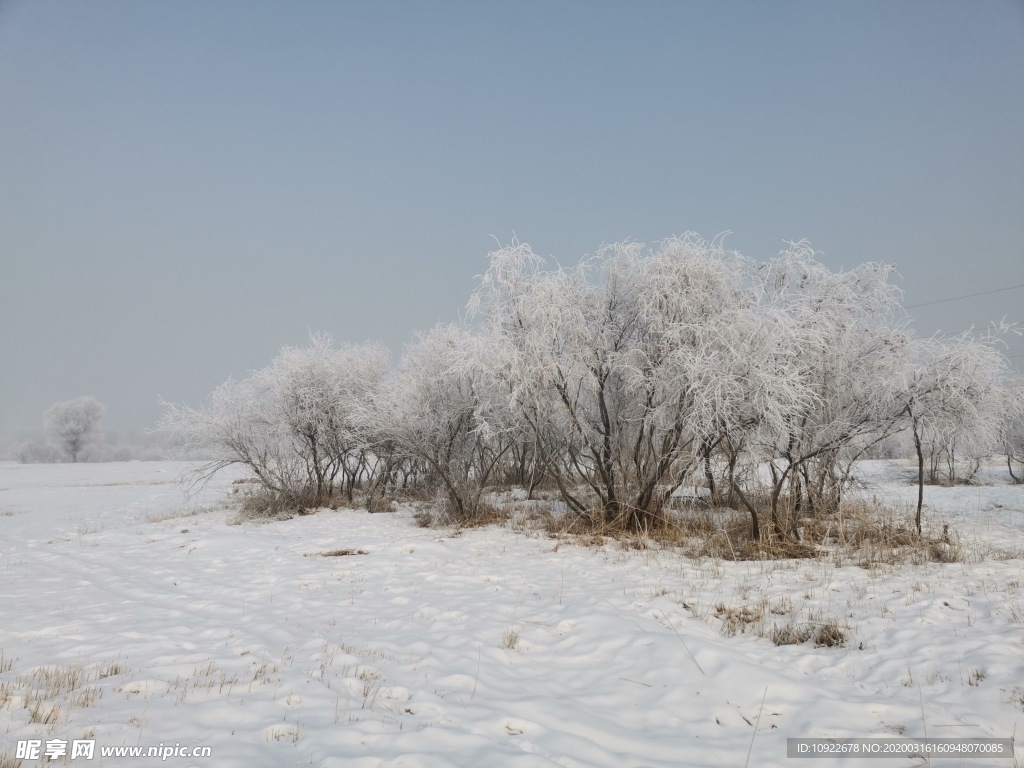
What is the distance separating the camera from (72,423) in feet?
198

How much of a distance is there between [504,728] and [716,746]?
1.52m

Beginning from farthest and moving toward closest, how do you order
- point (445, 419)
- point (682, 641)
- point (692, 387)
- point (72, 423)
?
point (72, 423) → point (445, 419) → point (692, 387) → point (682, 641)

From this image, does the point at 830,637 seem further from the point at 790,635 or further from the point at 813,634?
the point at 790,635

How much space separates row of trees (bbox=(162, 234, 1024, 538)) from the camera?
33.3 ft

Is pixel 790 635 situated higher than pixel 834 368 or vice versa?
pixel 834 368

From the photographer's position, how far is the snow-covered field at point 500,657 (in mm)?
3938

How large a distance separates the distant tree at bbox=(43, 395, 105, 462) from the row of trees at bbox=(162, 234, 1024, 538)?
5810cm

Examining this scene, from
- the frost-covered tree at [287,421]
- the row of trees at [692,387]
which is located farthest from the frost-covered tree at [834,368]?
the frost-covered tree at [287,421]

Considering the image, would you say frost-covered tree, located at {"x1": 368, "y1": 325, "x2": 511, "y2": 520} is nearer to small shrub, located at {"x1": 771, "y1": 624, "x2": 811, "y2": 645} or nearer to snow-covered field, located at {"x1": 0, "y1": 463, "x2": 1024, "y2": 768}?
snow-covered field, located at {"x1": 0, "y1": 463, "x2": 1024, "y2": 768}

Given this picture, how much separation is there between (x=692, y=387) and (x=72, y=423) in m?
71.9

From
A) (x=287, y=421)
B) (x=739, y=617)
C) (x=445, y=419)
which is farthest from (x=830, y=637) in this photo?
(x=287, y=421)

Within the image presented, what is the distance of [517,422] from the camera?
1395cm

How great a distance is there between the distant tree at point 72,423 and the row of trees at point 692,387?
5810 cm

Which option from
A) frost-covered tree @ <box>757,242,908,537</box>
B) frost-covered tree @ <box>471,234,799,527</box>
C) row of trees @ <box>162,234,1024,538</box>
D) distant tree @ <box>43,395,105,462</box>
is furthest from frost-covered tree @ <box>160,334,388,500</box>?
distant tree @ <box>43,395,105,462</box>
